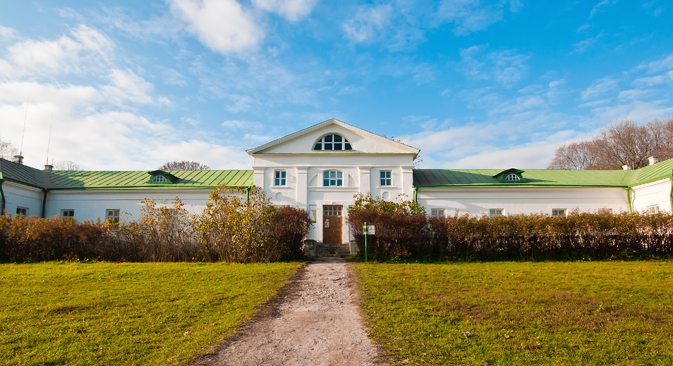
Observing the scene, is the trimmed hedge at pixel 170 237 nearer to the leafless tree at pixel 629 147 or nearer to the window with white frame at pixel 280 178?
the window with white frame at pixel 280 178

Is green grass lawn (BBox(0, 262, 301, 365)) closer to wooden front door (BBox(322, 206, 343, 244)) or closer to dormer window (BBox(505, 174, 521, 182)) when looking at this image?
wooden front door (BBox(322, 206, 343, 244))

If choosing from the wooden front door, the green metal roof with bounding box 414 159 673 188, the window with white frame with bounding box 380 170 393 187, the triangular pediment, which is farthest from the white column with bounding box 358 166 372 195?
the green metal roof with bounding box 414 159 673 188

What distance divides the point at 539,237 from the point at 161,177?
65.5ft

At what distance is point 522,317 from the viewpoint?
22.0ft

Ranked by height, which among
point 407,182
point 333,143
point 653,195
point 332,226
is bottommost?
point 332,226

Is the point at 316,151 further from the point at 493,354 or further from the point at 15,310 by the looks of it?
the point at 493,354

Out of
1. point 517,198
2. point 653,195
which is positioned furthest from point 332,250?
point 653,195

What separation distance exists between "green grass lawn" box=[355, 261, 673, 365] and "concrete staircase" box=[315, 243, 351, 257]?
7.49 metres

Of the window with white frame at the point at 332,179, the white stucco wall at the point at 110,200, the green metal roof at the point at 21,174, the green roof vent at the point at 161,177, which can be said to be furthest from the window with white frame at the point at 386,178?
the green metal roof at the point at 21,174

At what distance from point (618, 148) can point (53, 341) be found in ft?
141

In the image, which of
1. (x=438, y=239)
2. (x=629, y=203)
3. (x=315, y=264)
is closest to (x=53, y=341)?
(x=315, y=264)

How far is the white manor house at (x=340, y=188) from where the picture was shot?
21.8 metres

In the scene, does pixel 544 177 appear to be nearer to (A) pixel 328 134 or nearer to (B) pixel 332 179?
(B) pixel 332 179

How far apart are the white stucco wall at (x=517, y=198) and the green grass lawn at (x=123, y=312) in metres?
12.0
